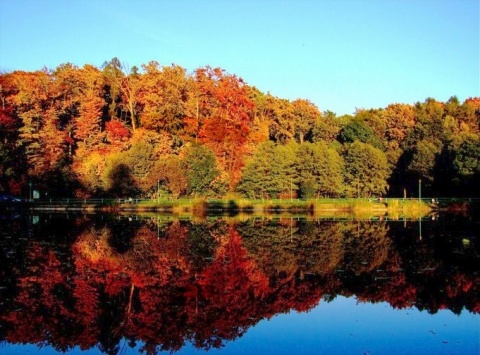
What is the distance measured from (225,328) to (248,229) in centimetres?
2015

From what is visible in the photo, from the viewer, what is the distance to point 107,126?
68000 mm

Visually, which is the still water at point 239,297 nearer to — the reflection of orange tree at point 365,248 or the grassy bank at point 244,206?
the reflection of orange tree at point 365,248

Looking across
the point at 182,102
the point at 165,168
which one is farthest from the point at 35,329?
the point at 182,102

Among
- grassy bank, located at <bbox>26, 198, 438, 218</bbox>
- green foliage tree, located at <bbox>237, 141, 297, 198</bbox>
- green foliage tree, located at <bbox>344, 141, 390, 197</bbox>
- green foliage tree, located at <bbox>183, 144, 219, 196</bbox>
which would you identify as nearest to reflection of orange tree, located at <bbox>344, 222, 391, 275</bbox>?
grassy bank, located at <bbox>26, 198, 438, 218</bbox>

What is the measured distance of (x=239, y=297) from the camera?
1372cm

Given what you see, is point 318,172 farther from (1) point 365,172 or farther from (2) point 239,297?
(2) point 239,297

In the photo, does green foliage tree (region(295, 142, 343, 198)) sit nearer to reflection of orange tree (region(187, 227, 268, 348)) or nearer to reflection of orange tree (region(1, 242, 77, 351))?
reflection of orange tree (region(187, 227, 268, 348))

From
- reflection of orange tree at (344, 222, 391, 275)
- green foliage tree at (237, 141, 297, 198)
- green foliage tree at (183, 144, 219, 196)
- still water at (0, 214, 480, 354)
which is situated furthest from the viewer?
green foliage tree at (237, 141, 297, 198)

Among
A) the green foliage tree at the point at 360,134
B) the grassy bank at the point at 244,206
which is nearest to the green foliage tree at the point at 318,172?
the grassy bank at the point at 244,206

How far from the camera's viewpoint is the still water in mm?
10430

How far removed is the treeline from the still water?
1409 inches

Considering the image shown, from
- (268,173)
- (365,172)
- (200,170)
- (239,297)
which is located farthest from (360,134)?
(239,297)

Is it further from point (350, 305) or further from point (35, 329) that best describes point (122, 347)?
point (350, 305)

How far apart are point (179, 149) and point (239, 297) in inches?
2056
